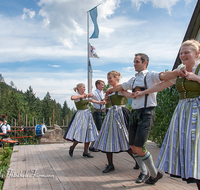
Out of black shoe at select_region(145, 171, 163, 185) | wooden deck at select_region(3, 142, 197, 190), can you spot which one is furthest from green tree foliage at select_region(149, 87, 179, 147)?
black shoe at select_region(145, 171, 163, 185)

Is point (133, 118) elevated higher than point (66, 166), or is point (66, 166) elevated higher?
point (133, 118)

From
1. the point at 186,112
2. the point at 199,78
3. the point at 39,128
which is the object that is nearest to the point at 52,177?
the point at 186,112

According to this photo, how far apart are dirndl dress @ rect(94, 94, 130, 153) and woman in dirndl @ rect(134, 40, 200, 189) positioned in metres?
1.23

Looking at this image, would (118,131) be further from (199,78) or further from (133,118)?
(199,78)

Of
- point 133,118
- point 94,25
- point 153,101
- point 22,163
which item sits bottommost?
point 22,163

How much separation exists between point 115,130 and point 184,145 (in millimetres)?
1584

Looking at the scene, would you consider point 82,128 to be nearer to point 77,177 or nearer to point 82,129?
point 82,129

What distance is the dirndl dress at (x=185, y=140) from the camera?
1.94 meters

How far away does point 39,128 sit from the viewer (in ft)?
42.6

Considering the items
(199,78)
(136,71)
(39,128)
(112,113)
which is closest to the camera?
(199,78)

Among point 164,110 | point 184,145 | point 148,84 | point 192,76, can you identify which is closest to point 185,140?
point 184,145

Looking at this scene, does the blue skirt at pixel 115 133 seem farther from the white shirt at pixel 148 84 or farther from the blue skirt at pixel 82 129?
the blue skirt at pixel 82 129

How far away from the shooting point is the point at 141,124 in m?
2.76

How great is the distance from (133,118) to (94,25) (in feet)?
20.0
